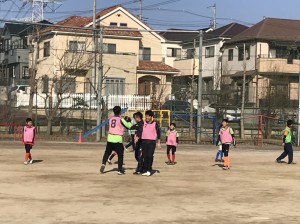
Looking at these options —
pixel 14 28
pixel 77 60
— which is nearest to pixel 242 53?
pixel 77 60

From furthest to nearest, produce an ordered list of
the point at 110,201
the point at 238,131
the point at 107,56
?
the point at 107,56
the point at 238,131
the point at 110,201

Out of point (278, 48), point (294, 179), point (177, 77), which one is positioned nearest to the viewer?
point (294, 179)

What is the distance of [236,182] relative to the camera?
490 inches

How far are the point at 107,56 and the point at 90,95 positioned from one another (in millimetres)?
9436

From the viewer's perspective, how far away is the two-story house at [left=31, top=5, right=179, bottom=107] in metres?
41.2

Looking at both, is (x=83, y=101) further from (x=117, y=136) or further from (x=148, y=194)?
(x=148, y=194)

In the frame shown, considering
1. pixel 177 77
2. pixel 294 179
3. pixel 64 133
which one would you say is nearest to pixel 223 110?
pixel 64 133

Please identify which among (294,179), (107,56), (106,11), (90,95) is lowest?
(294,179)

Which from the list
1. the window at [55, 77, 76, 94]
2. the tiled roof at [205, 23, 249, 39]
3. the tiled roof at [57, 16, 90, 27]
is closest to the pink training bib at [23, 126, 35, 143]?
the window at [55, 77, 76, 94]

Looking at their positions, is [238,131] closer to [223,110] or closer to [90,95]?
[223,110]

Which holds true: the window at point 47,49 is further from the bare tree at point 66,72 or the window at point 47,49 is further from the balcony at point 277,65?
the balcony at point 277,65

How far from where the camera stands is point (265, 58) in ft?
150

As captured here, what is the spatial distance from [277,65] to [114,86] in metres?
14.2

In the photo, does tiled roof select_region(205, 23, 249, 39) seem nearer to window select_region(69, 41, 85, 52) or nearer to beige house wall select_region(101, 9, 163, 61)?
beige house wall select_region(101, 9, 163, 61)
